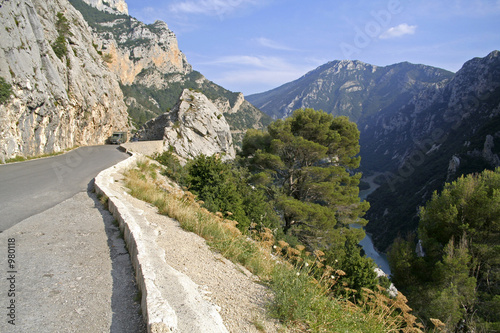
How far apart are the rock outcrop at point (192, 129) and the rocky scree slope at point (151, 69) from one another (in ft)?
213

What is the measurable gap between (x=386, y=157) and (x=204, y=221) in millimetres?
166287

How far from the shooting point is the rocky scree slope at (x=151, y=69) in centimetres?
10550

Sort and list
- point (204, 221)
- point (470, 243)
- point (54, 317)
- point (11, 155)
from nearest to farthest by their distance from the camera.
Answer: point (54, 317) → point (204, 221) → point (470, 243) → point (11, 155)

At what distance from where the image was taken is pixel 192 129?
2903 cm

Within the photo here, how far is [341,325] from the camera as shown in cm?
284

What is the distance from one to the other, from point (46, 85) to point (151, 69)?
11490cm

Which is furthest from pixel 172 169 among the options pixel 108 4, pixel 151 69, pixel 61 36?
pixel 108 4

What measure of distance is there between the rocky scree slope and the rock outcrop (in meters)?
65.0

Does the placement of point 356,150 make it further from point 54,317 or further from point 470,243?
point 54,317

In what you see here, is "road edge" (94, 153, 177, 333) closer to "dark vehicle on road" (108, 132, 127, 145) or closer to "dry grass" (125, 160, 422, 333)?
"dry grass" (125, 160, 422, 333)

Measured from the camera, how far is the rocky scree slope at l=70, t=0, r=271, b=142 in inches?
4154

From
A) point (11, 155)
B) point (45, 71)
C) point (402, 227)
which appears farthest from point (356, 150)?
point (402, 227)

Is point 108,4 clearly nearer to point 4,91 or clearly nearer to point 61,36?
point 61,36

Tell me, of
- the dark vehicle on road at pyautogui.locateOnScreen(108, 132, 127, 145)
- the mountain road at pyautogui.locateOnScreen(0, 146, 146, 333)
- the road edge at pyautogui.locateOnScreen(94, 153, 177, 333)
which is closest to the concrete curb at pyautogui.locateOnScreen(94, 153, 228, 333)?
the road edge at pyautogui.locateOnScreen(94, 153, 177, 333)
